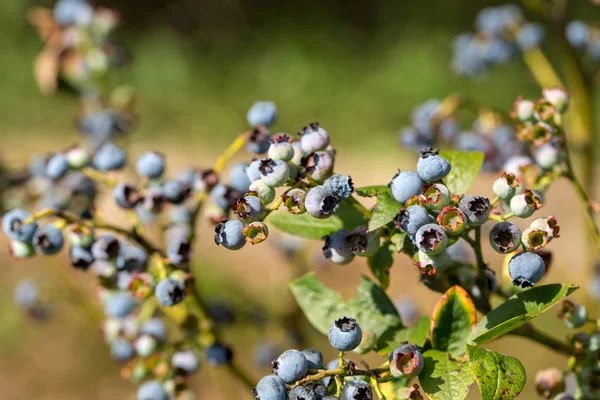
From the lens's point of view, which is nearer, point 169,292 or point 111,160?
point 169,292

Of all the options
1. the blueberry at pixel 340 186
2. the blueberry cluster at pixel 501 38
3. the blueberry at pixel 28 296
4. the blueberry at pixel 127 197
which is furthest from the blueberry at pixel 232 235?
the blueberry at pixel 28 296

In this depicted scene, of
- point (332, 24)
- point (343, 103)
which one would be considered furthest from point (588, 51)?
point (332, 24)

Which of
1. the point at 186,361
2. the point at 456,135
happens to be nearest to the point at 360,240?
the point at 186,361

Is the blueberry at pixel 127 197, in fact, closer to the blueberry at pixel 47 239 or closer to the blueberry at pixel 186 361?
the blueberry at pixel 47 239

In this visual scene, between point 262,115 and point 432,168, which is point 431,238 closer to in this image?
point 432,168

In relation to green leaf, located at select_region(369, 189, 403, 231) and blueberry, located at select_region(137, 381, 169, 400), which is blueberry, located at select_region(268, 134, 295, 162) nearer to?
green leaf, located at select_region(369, 189, 403, 231)

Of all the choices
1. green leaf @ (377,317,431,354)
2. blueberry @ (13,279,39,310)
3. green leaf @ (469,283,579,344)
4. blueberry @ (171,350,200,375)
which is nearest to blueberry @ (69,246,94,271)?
blueberry @ (171,350,200,375)

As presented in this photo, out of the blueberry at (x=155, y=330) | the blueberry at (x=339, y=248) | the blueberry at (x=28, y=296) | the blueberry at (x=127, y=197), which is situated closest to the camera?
the blueberry at (x=339, y=248)
